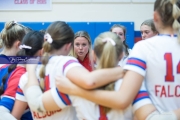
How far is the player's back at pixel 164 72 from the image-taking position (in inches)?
49.3

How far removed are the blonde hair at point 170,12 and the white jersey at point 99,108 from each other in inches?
11.6

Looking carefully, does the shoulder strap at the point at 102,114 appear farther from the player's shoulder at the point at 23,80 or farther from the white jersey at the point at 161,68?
the player's shoulder at the point at 23,80

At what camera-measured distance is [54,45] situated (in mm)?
1477

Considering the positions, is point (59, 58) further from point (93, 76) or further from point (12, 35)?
point (12, 35)

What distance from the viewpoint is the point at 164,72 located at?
4.11 ft

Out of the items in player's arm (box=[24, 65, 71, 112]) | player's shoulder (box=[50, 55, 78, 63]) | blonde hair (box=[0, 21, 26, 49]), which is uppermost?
blonde hair (box=[0, 21, 26, 49])

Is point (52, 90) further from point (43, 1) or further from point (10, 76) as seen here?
point (43, 1)

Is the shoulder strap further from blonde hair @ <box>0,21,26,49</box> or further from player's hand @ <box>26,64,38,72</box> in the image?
blonde hair @ <box>0,21,26,49</box>

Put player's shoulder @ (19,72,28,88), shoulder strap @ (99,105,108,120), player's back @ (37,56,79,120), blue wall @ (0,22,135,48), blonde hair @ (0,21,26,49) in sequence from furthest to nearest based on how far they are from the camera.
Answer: blue wall @ (0,22,135,48) < blonde hair @ (0,21,26,49) < player's shoulder @ (19,72,28,88) < player's back @ (37,56,79,120) < shoulder strap @ (99,105,108,120)

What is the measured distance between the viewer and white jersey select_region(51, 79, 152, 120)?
4.13 ft

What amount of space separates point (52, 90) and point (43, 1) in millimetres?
3828

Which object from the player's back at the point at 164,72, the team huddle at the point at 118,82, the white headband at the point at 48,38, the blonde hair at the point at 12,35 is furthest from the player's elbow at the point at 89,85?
the blonde hair at the point at 12,35

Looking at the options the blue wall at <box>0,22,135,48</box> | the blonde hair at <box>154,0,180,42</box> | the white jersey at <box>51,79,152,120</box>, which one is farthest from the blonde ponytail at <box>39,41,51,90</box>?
the blue wall at <box>0,22,135,48</box>

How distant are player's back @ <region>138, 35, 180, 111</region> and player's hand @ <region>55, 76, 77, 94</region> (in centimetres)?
32
